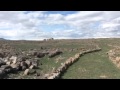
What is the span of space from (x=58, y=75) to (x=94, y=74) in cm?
311

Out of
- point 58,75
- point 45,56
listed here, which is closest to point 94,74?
point 58,75

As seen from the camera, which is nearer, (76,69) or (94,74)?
(94,74)
